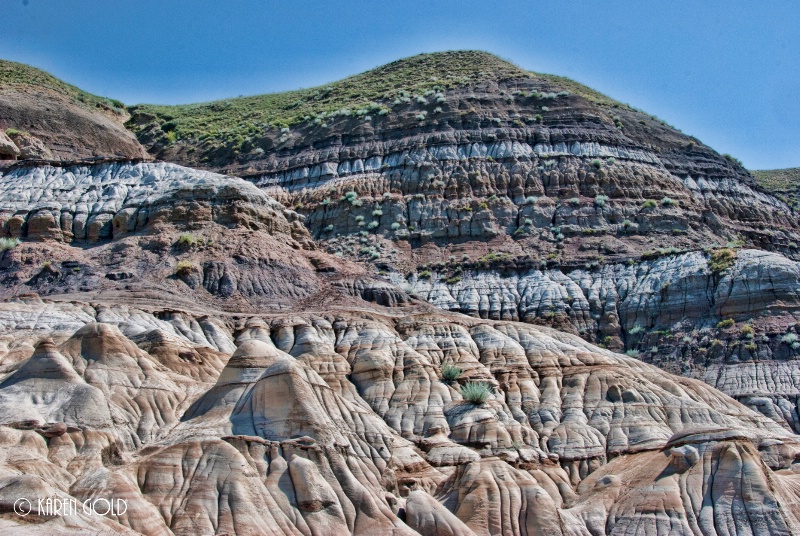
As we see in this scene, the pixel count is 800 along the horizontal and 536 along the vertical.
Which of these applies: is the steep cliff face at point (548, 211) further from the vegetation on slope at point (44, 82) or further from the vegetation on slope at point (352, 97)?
the vegetation on slope at point (44, 82)

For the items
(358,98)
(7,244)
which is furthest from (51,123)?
(7,244)

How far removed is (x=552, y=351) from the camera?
51.6 metres

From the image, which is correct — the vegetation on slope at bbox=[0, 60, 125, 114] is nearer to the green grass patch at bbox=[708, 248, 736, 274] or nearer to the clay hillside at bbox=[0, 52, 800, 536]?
the clay hillside at bbox=[0, 52, 800, 536]

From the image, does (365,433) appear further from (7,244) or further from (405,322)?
(7,244)

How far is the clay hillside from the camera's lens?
34969 millimetres

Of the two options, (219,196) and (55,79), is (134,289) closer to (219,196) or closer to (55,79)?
(219,196)

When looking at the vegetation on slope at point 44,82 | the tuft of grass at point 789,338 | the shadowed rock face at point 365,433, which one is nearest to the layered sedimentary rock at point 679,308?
the tuft of grass at point 789,338

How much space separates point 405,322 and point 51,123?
5515cm

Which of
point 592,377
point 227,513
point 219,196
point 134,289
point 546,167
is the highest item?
point 546,167

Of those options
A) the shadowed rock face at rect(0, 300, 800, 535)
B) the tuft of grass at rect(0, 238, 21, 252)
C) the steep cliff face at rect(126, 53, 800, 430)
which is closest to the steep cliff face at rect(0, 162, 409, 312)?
the tuft of grass at rect(0, 238, 21, 252)

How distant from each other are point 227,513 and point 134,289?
2545 centimetres

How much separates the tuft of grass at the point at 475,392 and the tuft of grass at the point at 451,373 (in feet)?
2.64

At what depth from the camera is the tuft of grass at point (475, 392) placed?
149ft

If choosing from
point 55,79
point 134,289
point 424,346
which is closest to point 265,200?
point 134,289
